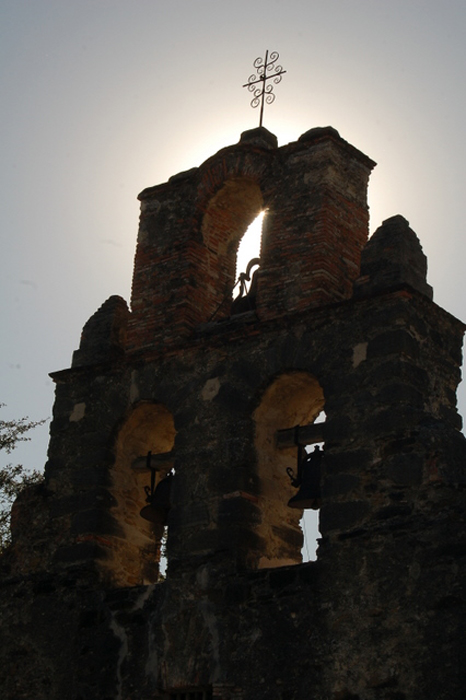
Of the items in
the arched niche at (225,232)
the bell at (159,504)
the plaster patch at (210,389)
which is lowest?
the bell at (159,504)

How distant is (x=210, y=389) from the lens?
37.3 ft

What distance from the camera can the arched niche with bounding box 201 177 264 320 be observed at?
12.5 metres

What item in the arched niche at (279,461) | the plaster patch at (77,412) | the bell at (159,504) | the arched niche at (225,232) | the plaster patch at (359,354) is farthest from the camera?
the arched niche at (225,232)

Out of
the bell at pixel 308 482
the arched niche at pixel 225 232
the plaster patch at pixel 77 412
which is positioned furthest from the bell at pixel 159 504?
the arched niche at pixel 225 232

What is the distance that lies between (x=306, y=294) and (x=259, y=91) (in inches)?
102

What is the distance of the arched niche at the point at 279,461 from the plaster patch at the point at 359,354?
57cm

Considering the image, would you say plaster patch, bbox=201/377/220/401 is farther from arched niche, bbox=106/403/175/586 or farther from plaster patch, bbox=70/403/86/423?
plaster patch, bbox=70/403/86/423

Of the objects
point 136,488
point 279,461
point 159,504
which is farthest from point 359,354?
point 136,488

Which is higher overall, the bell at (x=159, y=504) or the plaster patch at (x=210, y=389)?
the plaster patch at (x=210, y=389)

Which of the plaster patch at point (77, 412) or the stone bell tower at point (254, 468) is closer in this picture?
the stone bell tower at point (254, 468)

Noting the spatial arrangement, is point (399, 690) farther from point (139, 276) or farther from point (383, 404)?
point (139, 276)

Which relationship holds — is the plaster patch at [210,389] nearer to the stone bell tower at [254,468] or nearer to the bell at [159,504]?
the stone bell tower at [254,468]

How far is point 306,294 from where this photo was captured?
11.3 meters

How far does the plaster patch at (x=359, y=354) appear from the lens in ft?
34.5
